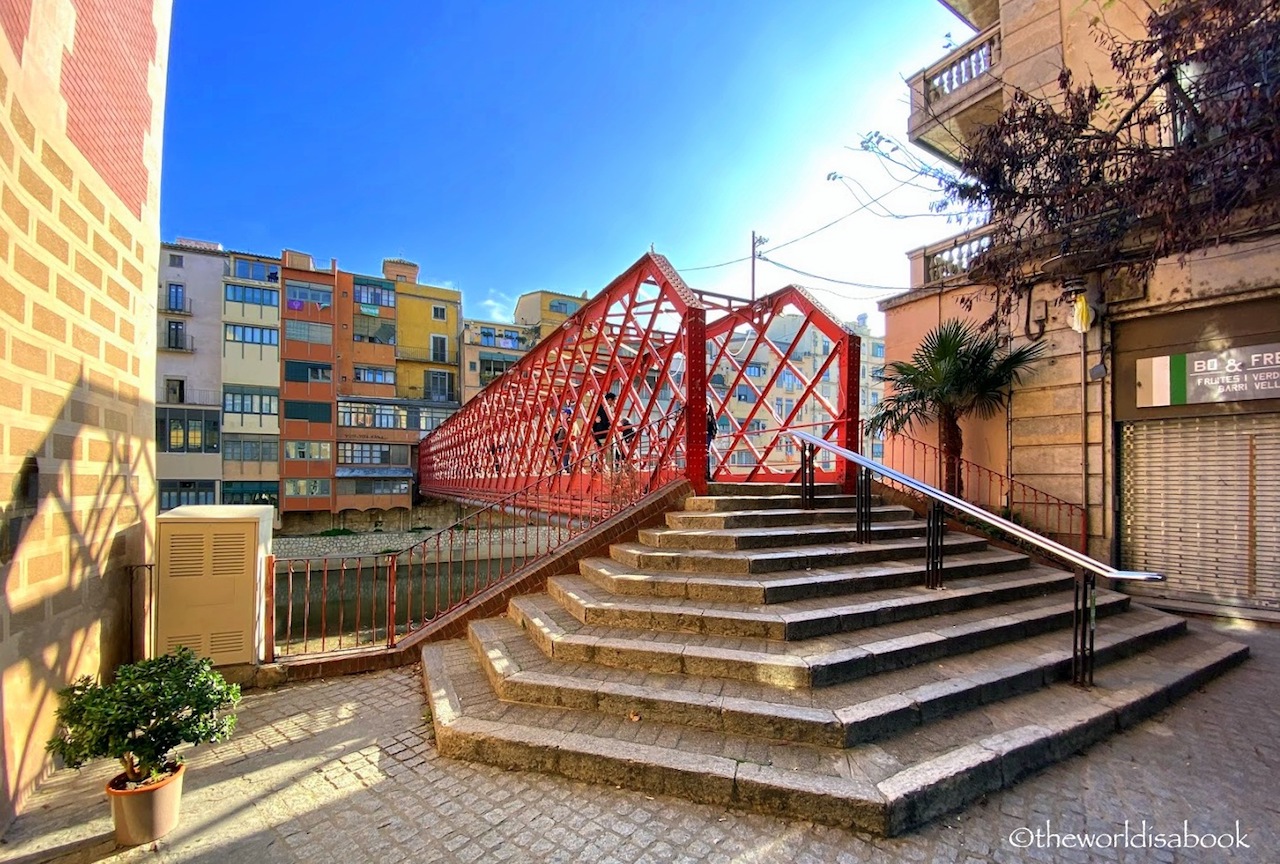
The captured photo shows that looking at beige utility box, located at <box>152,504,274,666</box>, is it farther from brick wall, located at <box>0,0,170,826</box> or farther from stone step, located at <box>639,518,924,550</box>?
stone step, located at <box>639,518,924,550</box>

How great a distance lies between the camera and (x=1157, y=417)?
23.9ft

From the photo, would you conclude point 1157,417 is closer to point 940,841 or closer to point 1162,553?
point 1162,553

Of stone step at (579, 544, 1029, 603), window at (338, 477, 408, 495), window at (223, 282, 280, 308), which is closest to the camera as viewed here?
stone step at (579, 544, 1029, 603)

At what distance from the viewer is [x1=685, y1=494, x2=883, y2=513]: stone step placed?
605cm

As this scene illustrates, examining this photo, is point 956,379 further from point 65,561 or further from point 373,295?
point 373,295

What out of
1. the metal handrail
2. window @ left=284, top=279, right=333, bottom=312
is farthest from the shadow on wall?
window @ left=284, top=279, right=333, bottom=312

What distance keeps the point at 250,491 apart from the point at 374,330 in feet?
39.3

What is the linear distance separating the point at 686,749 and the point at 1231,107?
5.68 metres

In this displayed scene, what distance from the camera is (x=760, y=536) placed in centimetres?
523

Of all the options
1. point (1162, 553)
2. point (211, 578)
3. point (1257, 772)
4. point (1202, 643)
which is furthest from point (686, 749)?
point (1162, 553)

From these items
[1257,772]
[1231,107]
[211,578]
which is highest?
[1231,107]

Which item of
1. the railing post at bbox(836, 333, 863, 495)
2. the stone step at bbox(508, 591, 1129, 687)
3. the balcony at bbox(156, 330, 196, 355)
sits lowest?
the stone step at bbox(508, 591, 1129, 687)

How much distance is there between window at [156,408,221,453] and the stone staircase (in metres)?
31.8

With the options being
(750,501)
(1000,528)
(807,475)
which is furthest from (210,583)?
(1000,528)
